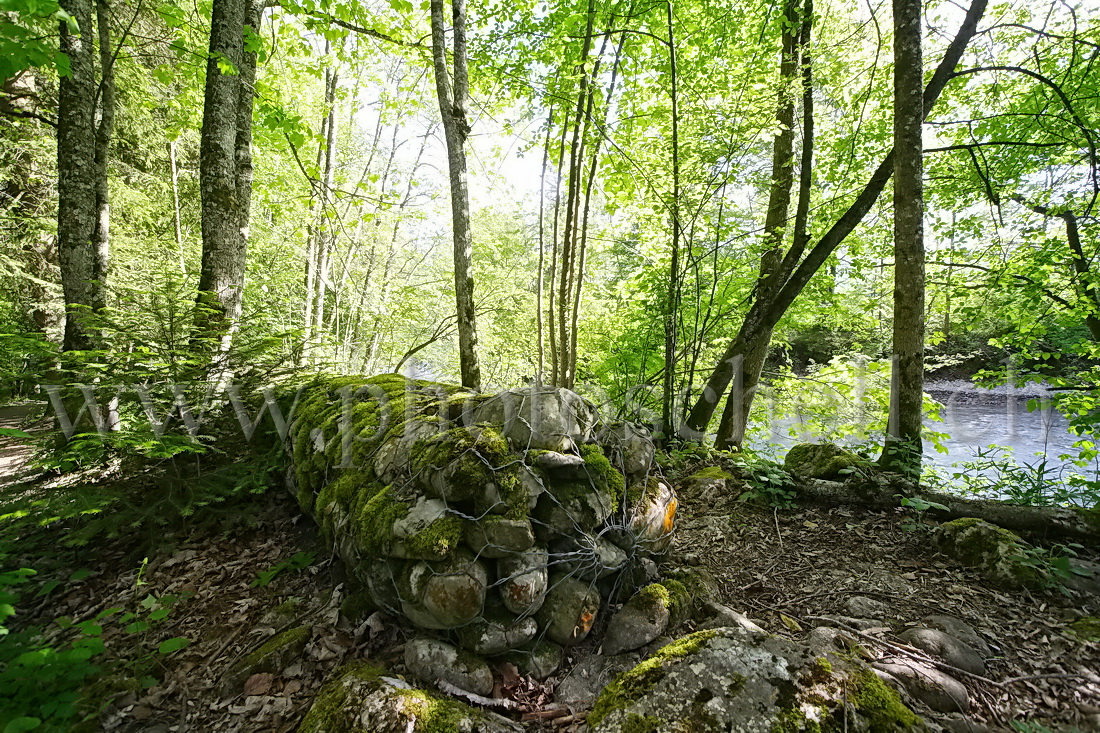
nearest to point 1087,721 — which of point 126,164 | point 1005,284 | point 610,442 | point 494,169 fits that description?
point 610,442

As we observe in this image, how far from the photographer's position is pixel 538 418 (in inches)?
117

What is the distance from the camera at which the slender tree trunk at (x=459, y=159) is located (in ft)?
14.7

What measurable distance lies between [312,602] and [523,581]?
61.9 inches

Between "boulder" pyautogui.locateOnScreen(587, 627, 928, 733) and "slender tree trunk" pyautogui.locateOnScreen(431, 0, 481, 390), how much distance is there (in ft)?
10.2

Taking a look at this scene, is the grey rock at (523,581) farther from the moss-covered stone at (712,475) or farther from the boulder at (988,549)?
the boulder at (988,549)

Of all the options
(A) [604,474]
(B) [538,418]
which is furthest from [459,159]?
(A) [604,474]

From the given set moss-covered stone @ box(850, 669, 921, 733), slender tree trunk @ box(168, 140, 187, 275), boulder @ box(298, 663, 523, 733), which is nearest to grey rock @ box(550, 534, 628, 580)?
→ boulder @ box(298, 663, 523, 733)

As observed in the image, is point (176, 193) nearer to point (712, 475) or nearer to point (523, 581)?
point (523, 581)

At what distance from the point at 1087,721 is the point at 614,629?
192 cm

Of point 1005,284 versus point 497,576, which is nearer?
point 497,576

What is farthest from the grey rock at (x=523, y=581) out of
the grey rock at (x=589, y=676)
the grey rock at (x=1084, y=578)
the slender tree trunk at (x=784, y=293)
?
the slender tree trunk at (x=784, y=293)

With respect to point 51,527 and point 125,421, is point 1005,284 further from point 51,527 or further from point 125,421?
point 51,527

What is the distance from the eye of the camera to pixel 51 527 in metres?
3.42

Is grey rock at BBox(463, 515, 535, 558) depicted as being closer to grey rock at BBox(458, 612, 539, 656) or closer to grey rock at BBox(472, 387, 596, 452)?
grey rock at BBox(458, 612, 539, 656)
